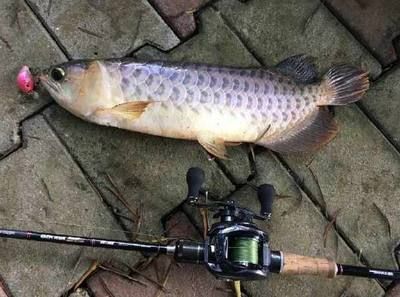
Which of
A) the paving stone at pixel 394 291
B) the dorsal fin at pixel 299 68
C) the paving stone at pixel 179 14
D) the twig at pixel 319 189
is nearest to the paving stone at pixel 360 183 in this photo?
the twig at pixel 319 189

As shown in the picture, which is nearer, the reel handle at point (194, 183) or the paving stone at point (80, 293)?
the reel handle at point (194, 183)

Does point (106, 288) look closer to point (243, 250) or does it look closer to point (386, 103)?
point (243, 250)

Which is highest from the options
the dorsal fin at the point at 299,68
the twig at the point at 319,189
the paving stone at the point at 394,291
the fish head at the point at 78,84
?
the fish head at the point at 78,84

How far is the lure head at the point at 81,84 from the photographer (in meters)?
2.96

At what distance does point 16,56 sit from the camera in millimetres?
3141

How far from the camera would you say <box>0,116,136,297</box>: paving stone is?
292 centimetres

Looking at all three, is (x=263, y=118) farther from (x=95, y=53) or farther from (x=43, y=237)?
(x=43, y=237)

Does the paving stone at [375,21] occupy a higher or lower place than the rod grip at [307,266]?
higher

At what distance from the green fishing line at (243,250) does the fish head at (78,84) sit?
0.88 meters

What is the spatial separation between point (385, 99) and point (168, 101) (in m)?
1.13

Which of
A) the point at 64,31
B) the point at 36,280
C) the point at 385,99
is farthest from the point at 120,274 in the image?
the point at 385,99

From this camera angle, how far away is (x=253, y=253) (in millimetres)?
2598

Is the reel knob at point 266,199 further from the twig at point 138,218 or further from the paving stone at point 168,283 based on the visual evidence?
the twig at point 138,218

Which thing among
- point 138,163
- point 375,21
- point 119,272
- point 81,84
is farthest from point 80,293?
point 375,21
